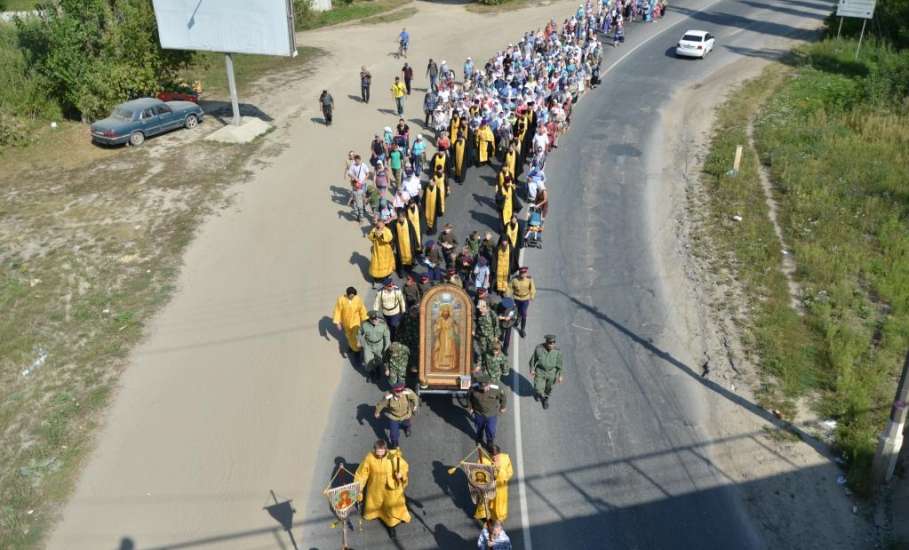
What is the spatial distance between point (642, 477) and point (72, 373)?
10.2 m

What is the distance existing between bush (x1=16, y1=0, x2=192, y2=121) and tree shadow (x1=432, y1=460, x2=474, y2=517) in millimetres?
20723

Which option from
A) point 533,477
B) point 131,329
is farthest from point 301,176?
point 533,477

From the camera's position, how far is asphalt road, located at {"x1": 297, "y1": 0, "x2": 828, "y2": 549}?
10.3m

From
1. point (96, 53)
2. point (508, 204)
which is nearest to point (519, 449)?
point (508, 204)

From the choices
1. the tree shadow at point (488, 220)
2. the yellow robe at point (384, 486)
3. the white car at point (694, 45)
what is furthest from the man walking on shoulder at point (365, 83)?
the yellow robe at point (384, 486)

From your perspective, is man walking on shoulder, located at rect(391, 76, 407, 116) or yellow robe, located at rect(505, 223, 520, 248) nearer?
yellow robe, located at rect(505, 223, 520, 248)

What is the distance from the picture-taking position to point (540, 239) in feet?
59.9

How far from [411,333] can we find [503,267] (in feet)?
10.9

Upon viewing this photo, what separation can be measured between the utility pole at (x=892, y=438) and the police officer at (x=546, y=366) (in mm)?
4723

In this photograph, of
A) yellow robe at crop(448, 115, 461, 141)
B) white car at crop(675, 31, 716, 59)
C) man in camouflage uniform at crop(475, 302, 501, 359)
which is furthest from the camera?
white car at crop(675, 31, 716, 59)

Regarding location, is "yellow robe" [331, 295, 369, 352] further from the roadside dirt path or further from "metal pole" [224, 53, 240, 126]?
"metal pole" [224, 53, 240, 126]

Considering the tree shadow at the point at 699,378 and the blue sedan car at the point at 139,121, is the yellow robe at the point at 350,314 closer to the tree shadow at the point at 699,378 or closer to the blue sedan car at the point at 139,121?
the tree shadow at the point at 699,378

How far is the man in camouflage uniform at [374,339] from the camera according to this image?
498 inches

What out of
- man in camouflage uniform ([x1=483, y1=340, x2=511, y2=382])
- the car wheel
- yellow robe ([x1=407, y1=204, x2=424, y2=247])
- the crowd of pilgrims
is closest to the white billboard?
the car wheel
